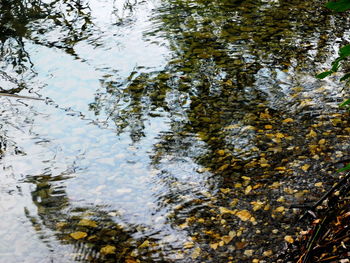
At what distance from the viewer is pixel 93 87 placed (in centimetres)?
524

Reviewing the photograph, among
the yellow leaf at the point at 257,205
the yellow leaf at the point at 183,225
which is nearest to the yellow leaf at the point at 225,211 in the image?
the yellow leaf at the point at 257,205

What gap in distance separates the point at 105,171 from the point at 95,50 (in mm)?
2817

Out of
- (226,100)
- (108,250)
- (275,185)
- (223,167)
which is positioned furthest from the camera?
A: (226,100)

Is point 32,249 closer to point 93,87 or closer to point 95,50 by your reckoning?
point 93,87

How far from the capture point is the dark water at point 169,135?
3.10 metres

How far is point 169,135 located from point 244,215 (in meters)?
1.35

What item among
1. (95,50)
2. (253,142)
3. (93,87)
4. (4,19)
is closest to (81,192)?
(253,142)

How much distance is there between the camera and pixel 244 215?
10.2 ft

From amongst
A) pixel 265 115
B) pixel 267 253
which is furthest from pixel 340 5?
pixel 265 115

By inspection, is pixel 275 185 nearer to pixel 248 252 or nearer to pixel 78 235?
pixel 248 252

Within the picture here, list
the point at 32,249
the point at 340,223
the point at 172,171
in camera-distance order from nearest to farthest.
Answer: the point at 340,223
the point at 32,249
the point at 172,171

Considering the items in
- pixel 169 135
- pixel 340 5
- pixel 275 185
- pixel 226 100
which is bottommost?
pixel 275 185

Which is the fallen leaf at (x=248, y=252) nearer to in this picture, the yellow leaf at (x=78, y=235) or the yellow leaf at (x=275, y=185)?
the yellow leaf at (x=275, y=185)

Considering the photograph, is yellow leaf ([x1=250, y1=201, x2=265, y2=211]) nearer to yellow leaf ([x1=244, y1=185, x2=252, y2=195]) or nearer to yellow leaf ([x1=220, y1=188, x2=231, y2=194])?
yellow leaf ([x1=244, y1=185, x2=252, y2=195])
